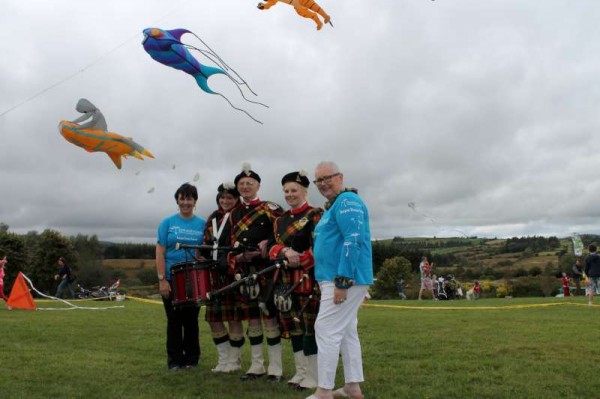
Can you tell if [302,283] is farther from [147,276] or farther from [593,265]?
[147,276]

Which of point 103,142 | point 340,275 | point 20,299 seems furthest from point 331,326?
point 20,299

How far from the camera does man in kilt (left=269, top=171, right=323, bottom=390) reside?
500 cm

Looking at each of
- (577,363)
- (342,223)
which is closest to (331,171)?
(342,223)

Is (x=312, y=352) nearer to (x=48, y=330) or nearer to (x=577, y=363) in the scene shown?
(x=577, y=363)

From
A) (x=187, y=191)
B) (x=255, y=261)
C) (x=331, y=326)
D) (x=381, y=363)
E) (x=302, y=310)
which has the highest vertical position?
(x=187, y=191)

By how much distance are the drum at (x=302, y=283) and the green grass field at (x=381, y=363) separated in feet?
2.96

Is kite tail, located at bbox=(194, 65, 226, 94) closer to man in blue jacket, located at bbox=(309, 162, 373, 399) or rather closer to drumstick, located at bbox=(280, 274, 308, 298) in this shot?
man in blue jacket, located at bbox=(309, 162, 373, 399)

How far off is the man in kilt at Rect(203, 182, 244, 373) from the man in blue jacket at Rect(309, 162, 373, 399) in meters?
1.41

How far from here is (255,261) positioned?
17.8 ft

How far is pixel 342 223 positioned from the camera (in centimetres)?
437

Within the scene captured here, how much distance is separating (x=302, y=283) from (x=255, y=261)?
618 mm

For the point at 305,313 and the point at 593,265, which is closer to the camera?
the point at 305,313

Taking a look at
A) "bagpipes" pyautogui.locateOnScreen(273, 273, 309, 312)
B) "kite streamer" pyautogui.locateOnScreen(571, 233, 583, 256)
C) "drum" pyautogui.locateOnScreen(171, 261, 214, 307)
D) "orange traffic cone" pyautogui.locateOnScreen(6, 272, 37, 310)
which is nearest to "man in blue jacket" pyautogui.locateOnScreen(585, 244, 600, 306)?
"kite streamer" pyautogui.locateOnScreen(571, 233, 583, 256)

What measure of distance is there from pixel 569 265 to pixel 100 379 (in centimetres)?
A: 4285
